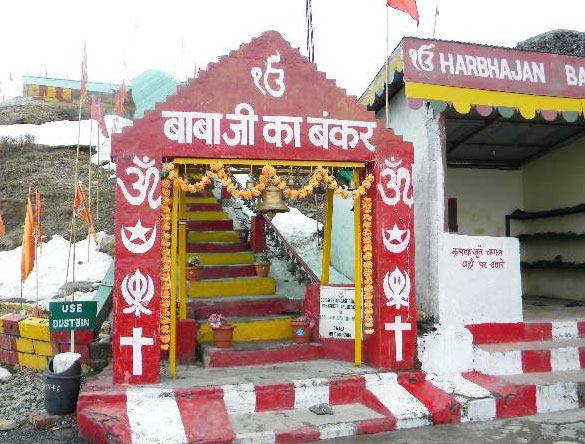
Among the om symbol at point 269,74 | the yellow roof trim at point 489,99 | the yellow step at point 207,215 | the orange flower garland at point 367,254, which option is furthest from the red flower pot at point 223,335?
the yellow step at point 207,215

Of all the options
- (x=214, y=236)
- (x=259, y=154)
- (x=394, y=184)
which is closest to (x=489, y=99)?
(x=394, y=184)

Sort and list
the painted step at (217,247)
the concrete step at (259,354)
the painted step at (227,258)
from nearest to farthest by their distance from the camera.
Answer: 1. the concrete step at (259,354)
2. the painted step at (227,258)
3. the painted step at (217,247)

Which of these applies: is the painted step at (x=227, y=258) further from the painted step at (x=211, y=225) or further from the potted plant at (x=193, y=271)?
the painted step at (x=211, y=225)

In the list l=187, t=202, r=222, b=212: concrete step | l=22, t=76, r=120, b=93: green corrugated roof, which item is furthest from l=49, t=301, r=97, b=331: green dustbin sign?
l=22, t=76, r=120, b=93: green corrugated roof

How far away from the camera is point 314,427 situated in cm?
533

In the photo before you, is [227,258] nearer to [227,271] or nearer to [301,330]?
[227,271]

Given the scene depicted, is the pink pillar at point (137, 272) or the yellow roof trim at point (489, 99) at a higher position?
the yellow roof trim at point (489, 99)

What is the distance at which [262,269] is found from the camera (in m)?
9.59

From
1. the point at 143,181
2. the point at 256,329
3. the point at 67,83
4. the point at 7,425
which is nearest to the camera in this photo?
the point at 7,425

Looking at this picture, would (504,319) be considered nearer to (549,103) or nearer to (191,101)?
(549,103)

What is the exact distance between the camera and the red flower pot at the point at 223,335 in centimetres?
725

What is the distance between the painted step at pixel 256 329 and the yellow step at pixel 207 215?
405 cm

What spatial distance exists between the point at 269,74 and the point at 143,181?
213 centimetres

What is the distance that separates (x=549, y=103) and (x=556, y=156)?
366 cm
